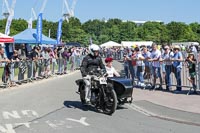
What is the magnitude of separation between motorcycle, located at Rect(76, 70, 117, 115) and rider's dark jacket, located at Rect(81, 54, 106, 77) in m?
0.15

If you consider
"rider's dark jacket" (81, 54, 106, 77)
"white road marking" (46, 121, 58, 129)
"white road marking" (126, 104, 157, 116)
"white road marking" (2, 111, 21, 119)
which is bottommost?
"white road marking" (126, 104, 157, 116)

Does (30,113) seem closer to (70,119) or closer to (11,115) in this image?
(11,115)

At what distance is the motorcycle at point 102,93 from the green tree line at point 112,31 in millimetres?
95352

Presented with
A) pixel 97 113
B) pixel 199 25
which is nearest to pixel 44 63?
pixel 97 113

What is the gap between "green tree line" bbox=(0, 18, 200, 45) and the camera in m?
109

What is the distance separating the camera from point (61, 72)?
27.3 metres

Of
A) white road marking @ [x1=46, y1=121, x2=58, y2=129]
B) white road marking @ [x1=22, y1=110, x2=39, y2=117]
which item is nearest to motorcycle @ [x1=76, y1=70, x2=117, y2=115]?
white road marking @ [x1=22, y1=110, x2=39, y2=117]

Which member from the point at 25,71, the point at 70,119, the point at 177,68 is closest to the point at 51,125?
the point at 70,119

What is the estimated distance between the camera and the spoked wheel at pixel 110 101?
10.4 m

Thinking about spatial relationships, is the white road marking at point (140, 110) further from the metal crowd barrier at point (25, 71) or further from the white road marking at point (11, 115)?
the metal crowd barrier at point (25, 71)

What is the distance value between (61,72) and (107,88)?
1682 centimetres

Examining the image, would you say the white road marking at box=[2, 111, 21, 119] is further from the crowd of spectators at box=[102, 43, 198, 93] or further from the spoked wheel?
the crowd of spectators at box=[102, 43, 198, 93]

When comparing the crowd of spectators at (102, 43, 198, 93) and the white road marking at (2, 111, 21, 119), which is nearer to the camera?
the white road marking at (2, 111, 21, 119)

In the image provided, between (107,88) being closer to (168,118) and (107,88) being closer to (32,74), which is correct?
(168,118)
